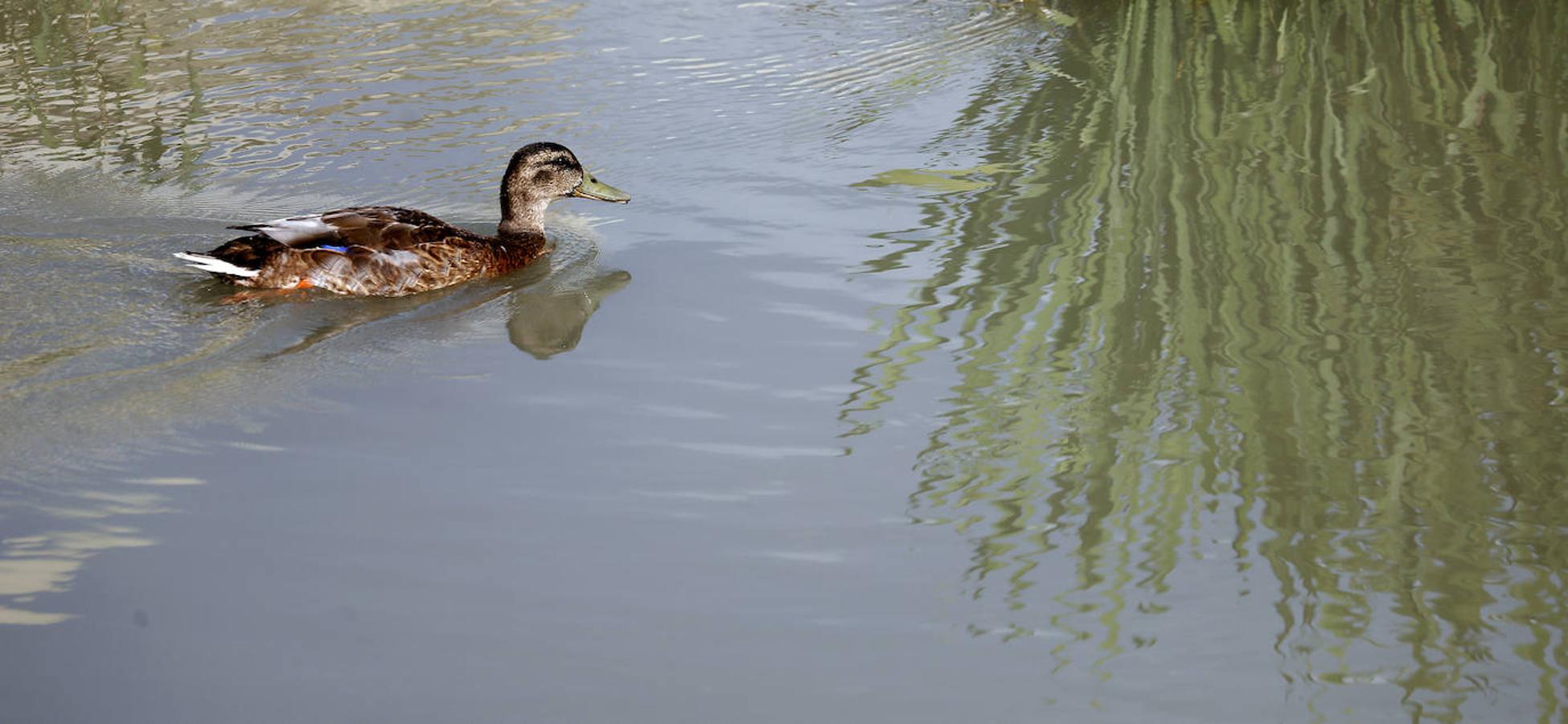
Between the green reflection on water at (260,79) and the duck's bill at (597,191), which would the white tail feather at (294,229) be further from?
the green reflection on water at (260,79)

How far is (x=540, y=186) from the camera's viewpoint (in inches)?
273

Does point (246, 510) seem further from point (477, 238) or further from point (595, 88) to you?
point (595, 88)

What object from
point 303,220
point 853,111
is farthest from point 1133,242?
point 303,220

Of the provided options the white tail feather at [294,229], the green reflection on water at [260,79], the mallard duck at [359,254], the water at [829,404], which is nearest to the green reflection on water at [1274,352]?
the water at [829,404]

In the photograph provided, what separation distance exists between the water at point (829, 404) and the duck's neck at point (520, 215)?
23 cm

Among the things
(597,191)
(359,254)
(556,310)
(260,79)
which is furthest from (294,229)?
(260,79)

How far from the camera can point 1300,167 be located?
6.94m

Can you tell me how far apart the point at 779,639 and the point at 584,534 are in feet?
2.39

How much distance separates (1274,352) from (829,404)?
4.72ft

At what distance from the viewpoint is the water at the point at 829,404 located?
3.50m

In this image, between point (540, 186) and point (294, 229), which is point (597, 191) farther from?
point (294, 229)

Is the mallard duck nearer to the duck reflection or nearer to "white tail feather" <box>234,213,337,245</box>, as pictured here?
"white tail feather" <box>234,213,337,245</box>

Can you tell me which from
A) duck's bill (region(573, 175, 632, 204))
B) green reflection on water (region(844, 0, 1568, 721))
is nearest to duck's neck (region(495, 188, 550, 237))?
duck's bill (region(573, 175, 632, 204))

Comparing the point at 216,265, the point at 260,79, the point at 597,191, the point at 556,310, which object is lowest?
the point at 556,310
